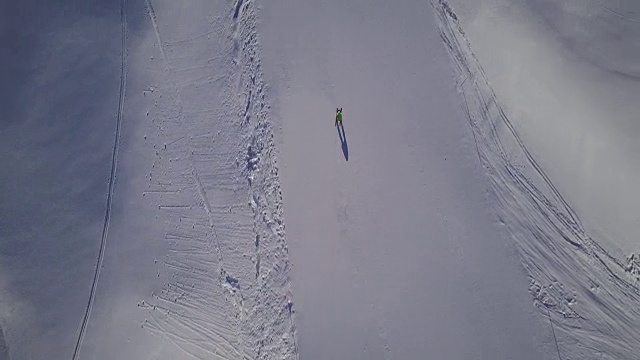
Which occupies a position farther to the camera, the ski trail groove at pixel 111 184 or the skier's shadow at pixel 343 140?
the ski trail groove at pixel 111 184

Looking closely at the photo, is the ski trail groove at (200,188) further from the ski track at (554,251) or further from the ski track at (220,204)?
the ski track at (554,251)

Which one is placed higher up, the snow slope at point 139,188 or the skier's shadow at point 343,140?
the skier's shadow at point 343,140

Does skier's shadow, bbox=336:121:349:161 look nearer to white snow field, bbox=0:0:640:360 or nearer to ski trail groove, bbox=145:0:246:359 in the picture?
white snow field, bbox=0:0:640:360

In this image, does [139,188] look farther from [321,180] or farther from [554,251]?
[554,251]

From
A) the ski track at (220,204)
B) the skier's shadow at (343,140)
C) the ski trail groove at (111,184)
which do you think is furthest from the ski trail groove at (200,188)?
the skier's shadow at (343,140)

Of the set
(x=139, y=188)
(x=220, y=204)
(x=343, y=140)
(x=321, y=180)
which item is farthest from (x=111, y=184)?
(x=343, y=140)

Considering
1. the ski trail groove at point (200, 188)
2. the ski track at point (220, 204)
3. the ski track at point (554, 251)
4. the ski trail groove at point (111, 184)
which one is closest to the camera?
the ski track at point (554, 251)

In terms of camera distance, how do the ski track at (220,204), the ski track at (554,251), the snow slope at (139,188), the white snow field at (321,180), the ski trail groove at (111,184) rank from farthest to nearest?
the ski trail groove at (111,184), the snow slope at (139,188), the ski track at (220,204), the white snow field at (321,180), the ski track at (554,251)
